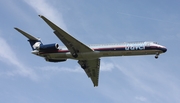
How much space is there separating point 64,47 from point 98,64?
673 centimetres

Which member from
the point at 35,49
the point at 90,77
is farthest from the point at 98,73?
the point at 35,49

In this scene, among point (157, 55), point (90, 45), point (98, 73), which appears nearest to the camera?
point (157, 55)

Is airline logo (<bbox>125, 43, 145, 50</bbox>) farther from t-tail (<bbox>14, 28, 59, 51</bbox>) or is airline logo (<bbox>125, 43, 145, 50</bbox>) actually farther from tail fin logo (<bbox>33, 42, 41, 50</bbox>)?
tail fin logo (<bbox>33, 42, 41, 50</bbox>)

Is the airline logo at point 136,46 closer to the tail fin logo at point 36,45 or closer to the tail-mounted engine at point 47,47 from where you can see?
the tail-mounted engine at point 47,47

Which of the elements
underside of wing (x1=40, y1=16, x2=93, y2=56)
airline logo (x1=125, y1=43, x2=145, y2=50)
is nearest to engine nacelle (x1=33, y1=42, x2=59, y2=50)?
underside of wing (x1=40, y1=16, x2=93, y2=56)

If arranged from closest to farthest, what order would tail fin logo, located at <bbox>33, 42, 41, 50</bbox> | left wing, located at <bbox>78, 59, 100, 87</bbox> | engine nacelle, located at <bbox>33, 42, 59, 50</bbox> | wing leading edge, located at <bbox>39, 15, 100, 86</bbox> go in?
wing leading edge, located at <bbox>39, 15, 100, 86</bbox> < engine nacelle, located at <bbox>33, 42, 59, 50</bbox> < tail fin logo, located at <bbox>33, 42, 41, 50</bbox> < left wing, located at <bbox>78, 59, 100, 87</bbox>

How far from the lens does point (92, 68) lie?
5184 centimetres

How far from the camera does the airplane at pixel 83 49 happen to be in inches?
1671

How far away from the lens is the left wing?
5016 centimetres

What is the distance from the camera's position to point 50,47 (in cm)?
4731

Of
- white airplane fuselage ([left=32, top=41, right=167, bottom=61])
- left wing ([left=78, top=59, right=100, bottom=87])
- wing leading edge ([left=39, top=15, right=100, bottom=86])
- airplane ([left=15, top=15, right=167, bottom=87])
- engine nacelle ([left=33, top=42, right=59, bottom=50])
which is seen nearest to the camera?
white airplane fuselage ([left=32, top=41, right=167, bottom=61])

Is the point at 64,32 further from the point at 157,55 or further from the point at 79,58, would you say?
the point at 157,55

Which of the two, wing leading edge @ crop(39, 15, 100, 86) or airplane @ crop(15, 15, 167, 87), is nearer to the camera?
airplane @ crop(15, 15, 167, 87)

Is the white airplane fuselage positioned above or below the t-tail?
below
